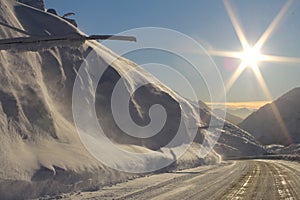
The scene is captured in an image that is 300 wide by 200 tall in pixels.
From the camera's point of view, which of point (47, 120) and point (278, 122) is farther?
point (278, 122)

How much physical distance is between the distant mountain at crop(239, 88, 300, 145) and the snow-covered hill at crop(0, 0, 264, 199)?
128715 millimetres

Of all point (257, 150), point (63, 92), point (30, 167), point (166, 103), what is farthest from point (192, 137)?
point (257, 150)

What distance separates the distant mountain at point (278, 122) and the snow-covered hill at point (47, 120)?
12872 cm

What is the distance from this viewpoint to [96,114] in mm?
31203

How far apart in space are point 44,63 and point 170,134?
17.4 metres

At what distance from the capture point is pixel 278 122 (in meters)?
173

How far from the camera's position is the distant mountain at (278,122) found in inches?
Result: 6270

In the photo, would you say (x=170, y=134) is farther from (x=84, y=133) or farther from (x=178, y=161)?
(x=84, y=133)

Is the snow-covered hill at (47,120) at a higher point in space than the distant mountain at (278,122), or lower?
lower

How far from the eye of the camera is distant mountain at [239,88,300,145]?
15925 cm

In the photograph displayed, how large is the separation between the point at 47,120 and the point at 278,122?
16459 cm

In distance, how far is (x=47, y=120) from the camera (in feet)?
75.5

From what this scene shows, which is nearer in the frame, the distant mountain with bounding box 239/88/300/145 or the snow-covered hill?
the snow-covered hill

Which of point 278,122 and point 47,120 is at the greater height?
point 278,122
